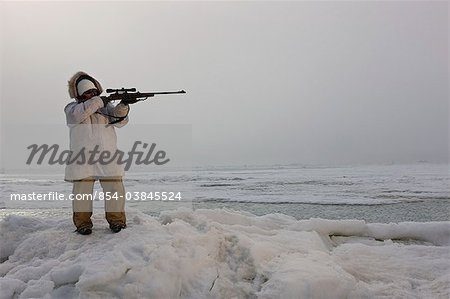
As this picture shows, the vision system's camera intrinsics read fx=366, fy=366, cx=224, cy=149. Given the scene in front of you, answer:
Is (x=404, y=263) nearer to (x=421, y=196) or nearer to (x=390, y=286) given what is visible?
(x=390, y=286)

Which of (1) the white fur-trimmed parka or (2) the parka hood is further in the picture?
(2) the parka hood

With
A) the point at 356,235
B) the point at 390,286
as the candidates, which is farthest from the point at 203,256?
the point at 356,235

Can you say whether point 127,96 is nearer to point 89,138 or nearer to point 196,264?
point 89,138

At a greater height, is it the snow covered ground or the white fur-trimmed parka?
the white fur-trimmed parka

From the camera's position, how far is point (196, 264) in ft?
11.7

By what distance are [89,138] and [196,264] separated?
187 centimetres

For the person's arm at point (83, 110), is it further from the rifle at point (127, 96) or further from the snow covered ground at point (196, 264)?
the snow covered ground at point (196, 264)

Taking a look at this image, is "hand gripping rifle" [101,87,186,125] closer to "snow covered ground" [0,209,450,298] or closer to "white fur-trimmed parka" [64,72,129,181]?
"white fur-trimmed parka" [64,72,129,181]

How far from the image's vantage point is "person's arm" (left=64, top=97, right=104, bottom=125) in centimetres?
400

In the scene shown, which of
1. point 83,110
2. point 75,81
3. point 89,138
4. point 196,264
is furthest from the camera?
point 75,81

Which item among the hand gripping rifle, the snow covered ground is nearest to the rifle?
the hand gripping rifle

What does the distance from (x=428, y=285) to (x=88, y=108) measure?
4028 mm

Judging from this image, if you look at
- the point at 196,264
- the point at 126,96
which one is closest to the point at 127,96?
the point at 126,96

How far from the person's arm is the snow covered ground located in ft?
4.34
